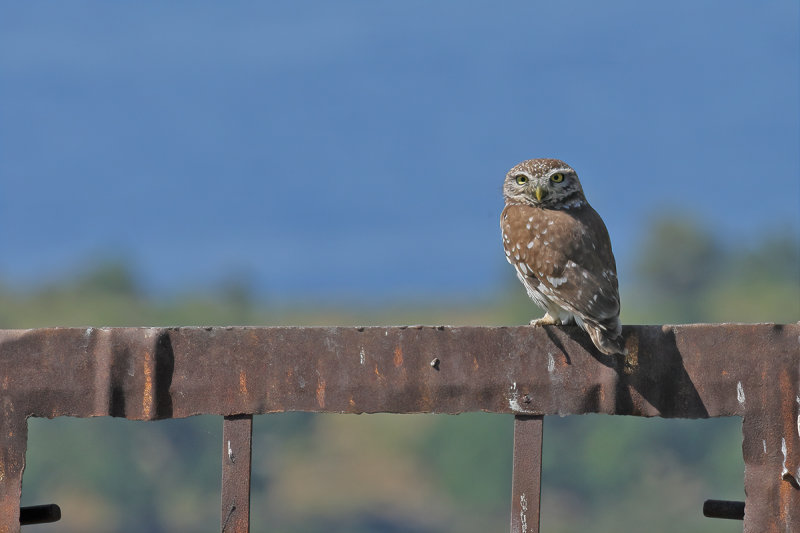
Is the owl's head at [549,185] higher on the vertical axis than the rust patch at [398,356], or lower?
higher

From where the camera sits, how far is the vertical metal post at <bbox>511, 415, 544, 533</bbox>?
170 inches

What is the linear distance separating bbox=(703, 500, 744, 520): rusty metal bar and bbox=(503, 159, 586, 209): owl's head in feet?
10.2

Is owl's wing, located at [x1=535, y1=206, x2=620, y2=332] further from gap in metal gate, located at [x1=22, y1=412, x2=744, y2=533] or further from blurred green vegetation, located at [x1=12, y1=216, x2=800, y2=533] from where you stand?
gap in metal gate, located at [x1=22, y1=412, x2=744, y2=533]

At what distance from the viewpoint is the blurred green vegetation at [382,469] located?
12900 centimetres

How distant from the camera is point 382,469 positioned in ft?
456

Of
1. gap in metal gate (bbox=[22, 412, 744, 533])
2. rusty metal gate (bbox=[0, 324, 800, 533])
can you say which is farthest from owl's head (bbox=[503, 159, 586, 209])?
gap in metal gate (bbox=[22, 412, 744, 533])

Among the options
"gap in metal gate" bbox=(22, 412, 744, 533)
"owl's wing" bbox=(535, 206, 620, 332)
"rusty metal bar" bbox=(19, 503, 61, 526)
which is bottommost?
"gap in metal gate" bbox=(22, 412, 744, 533)

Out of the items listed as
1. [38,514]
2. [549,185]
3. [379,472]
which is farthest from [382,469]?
[38,514]

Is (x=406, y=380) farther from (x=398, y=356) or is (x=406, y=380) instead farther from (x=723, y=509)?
(x=723, y=509)

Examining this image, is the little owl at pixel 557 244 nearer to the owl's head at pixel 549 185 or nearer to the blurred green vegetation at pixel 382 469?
the owl's head at pixel 549 185

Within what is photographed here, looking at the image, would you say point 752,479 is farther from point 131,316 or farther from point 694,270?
point 694,270

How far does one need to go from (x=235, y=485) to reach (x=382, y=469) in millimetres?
136045

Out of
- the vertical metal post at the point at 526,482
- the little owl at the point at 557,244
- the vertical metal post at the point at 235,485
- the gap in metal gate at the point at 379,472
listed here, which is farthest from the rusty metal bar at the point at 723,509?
the gap in metal gate at the point at 379,472

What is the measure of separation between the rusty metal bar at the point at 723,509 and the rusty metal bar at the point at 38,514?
219cm
